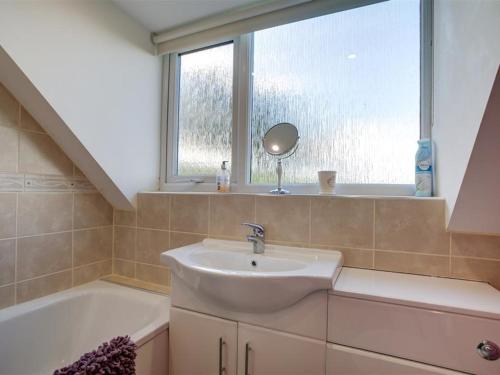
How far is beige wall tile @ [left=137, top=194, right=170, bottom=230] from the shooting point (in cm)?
159

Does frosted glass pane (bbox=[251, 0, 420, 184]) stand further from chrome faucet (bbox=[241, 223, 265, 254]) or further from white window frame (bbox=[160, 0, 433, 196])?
chrome faucet (bbox=[241, 223, 265, 254])

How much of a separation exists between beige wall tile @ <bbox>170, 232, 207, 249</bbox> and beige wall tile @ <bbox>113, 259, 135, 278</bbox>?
36 centimetres

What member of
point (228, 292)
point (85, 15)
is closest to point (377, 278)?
point (228, 292)

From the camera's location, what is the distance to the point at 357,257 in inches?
46.0

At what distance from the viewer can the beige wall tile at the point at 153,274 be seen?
1603 mm

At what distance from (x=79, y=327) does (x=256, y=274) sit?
1.19m

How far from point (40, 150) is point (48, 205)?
0.29 metres

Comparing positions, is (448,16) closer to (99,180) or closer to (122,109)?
(122,109)

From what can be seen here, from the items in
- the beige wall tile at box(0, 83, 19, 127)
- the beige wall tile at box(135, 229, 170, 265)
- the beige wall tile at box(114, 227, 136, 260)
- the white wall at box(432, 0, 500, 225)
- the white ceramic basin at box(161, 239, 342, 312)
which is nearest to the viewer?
the white wall at box(432, 0, 500, 225)

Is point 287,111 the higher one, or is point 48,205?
point 287,111

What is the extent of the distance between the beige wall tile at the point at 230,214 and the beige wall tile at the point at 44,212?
0.81 meters

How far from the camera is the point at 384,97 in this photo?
130 centimetres

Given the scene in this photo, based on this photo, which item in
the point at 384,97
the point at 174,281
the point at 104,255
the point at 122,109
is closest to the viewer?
the point at 174,281

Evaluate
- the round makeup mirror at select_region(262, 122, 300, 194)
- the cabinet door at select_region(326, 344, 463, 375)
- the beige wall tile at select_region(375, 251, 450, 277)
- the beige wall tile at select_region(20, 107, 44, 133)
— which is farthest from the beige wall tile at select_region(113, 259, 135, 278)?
the beige wall tile at select_region(375, 251, 450, 277)
